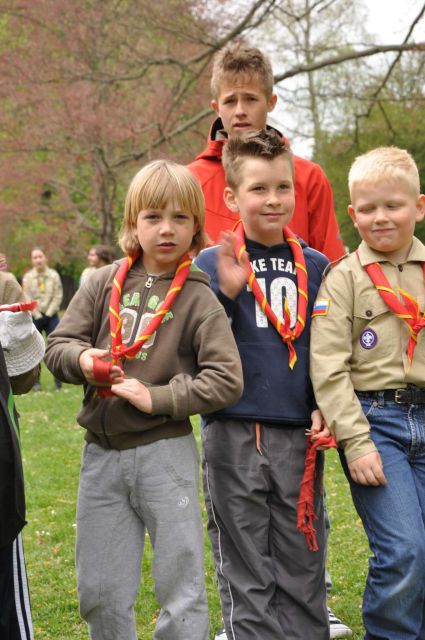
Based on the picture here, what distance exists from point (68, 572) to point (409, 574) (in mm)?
2715

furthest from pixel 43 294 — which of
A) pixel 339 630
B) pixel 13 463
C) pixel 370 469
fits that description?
pixel 13 463

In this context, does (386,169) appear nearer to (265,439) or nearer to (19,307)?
(265,439)

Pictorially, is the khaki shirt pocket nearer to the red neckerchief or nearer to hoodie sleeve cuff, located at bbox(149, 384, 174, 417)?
hoodie sleeve cuff, located at bbox(149, 384, 174, 417)

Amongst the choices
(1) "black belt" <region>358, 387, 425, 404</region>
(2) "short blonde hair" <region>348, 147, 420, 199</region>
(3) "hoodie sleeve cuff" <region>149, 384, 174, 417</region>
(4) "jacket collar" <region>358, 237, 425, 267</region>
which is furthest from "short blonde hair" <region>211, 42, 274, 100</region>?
(3) "hoodie sleeve cuff" <region>149, 384, 174, 417</region>

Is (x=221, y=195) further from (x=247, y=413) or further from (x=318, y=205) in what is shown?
(x=247, y=413)

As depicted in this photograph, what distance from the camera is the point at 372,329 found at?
342cm

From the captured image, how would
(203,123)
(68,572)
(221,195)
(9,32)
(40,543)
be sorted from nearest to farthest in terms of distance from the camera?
(221,195) → (68,572) → (40,543) → (203,123) → (9,32)

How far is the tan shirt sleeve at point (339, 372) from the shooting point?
3.31m

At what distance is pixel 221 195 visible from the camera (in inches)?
162

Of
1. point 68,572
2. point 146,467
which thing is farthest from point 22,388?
point 68,572

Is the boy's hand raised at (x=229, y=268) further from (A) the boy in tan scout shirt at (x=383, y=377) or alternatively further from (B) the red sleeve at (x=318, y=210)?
(B) the red sleeve at (x=318, y=210)

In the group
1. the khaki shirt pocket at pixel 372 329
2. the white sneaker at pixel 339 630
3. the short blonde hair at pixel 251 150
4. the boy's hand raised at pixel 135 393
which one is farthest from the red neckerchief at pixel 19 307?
the white sneaker at pixel 339 630

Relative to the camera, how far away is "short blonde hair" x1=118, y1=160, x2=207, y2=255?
3293 millimetres

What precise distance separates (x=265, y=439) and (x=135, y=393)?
632mm
